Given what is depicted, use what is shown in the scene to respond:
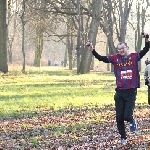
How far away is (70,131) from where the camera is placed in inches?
445

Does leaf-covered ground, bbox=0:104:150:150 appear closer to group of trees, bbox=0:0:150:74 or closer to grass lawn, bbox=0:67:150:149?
grass lawn, bbox=0:67:150:149

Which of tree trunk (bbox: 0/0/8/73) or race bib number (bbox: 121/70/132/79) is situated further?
tree trunk (bbox: 0/0/8/73)

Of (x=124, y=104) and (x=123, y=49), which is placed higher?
(x=123, y=49)

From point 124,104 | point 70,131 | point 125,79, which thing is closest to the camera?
point 125,79

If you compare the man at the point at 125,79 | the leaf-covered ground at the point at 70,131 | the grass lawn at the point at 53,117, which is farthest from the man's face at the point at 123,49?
the grass lawn at the point at 53,117

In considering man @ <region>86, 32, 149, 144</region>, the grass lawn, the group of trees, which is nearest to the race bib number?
man @ <region>86, 32, 149, 144</region>

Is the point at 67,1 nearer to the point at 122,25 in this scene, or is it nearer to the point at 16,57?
the point at 122,25

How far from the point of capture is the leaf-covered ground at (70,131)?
30.8 ft

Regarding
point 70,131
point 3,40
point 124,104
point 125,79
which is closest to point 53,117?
point 70,131

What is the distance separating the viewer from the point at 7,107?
1614 centimetres

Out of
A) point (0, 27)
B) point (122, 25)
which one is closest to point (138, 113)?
point (0, 27)

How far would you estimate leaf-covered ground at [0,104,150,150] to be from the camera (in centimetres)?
938

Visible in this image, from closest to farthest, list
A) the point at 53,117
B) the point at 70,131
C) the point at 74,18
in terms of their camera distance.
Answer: the point at 70,131 → the point at 53,117 → the point at 74,18

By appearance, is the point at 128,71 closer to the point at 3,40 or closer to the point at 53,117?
the point at 53,117
